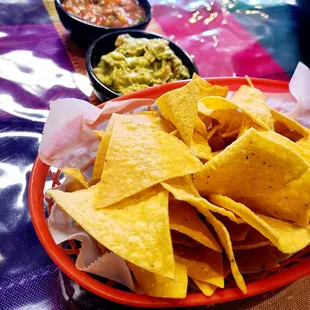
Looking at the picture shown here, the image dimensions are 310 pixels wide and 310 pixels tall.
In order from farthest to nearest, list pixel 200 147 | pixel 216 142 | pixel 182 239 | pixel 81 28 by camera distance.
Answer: pixel 81 28, pixel 216 142, pixel 200 147, pixel 182 239

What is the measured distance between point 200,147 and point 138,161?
7.3 inches

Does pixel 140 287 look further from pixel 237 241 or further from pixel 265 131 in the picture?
pixel 265 131

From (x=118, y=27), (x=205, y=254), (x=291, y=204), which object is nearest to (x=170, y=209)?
(x=205, y=254)

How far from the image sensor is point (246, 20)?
2.01 m

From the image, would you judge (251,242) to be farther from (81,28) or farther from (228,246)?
(81,28)

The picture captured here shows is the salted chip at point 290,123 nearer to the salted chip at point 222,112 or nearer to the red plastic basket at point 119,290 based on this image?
the salted chip at point 222,112

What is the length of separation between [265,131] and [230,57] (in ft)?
2.71

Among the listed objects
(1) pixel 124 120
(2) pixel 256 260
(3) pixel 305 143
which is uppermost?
(1) pixel 124 120

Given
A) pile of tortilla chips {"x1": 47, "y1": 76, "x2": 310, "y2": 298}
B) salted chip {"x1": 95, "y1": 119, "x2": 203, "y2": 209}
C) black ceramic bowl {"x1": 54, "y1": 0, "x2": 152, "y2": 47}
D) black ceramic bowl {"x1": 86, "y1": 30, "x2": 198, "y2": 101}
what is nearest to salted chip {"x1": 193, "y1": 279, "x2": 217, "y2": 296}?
pile of tortilla chips {"x1": 47, "y1": 76, "x2": 310, "y2": 298}

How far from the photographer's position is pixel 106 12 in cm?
169

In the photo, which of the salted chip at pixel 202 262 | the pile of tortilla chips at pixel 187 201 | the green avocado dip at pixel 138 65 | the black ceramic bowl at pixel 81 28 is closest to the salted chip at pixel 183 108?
the pile of tortilla chips at pixel 187 201

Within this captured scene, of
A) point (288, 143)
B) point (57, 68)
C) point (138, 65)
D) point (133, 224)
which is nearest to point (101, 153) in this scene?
point (133, 224)

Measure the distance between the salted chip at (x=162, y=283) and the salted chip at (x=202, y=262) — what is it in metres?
0.04

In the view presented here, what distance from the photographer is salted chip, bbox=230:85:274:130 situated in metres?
1.05
